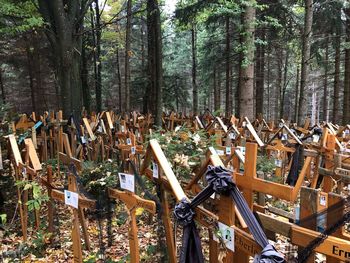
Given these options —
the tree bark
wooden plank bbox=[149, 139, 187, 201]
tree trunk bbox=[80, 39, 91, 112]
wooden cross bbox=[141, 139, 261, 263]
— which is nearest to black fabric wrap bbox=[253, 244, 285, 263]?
Answer: wooden cross bbox=[141, 139, 261, 263]

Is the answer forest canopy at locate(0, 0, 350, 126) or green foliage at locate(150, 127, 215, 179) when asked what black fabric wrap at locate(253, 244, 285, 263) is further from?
forest canopy at locate(0, 0, 350, 126)

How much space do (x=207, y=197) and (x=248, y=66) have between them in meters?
9.28

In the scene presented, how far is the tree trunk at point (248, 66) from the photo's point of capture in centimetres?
1122

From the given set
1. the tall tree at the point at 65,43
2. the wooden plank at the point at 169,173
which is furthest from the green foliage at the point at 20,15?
the wooden plank at the point at 169,173

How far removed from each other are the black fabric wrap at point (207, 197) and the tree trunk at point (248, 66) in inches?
357

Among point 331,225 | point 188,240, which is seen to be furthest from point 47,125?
point 331,225

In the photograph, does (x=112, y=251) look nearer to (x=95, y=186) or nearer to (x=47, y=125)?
(x=95, y=186)

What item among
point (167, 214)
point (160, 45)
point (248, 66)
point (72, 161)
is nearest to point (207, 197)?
point (167, 214)

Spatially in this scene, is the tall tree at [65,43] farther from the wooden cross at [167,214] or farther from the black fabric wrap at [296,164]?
the wooden cross at [167,214]

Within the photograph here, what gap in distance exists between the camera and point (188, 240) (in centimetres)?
264

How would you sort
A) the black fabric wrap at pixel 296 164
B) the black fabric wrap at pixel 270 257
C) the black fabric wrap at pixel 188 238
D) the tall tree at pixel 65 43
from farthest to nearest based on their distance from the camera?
1. the tall tree at pixel 65 43
2. the black fabric wrap at pixel 296 164
3. the black fabric wrap at pixel 188 238
4. the black fabric wrap at pixel 270 257

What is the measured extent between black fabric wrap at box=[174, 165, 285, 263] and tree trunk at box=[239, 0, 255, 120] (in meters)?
9.07

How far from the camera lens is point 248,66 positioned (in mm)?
11234

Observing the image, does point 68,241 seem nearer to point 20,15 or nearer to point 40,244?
point 40,244
